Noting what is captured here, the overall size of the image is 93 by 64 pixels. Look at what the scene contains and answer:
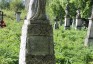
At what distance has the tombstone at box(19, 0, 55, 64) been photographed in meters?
8.18

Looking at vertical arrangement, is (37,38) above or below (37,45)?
above

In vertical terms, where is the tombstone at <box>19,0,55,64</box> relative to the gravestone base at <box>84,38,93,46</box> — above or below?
above

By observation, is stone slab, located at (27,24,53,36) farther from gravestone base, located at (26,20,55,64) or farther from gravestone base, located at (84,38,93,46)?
gravestone base, located at (84,38,93,46)

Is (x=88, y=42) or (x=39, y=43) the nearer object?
(x=39, y=43)

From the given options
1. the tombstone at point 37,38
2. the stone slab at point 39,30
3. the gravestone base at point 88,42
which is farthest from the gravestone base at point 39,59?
the gravestone base at point 88,42

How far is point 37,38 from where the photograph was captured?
26.9 feet

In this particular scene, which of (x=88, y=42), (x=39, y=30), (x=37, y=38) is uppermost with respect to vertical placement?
(x=39, y=30)

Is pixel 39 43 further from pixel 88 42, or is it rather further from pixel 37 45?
pixel 88 42

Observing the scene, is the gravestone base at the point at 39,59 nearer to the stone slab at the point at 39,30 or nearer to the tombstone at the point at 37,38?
the tombstone at the point at 37,38

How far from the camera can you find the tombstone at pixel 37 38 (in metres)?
8.18

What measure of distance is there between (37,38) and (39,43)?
4.8 inches

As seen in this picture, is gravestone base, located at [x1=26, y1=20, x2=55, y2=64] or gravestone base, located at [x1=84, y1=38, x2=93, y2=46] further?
gravestone base, located at [x1=84, y1=38, x2=93, y2=46]

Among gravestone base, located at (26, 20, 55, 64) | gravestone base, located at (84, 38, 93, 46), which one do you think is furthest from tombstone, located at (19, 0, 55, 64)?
gravestone base, located at (84, 38, 93, 46)

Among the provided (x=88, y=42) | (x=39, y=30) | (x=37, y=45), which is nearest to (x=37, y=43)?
(x=37, y=45)
